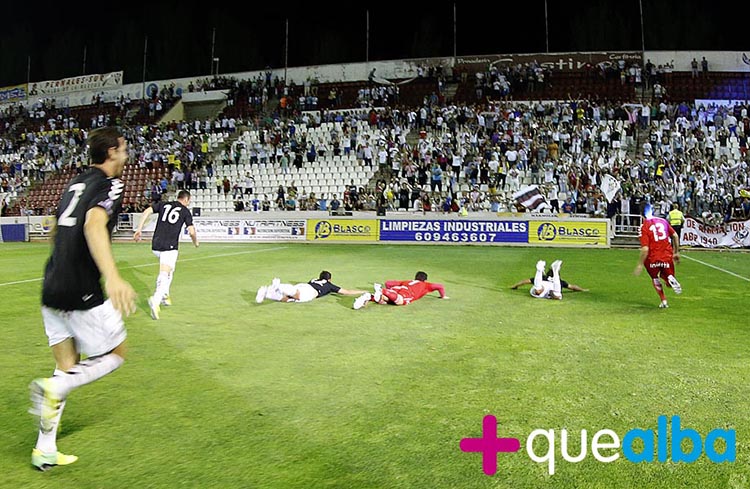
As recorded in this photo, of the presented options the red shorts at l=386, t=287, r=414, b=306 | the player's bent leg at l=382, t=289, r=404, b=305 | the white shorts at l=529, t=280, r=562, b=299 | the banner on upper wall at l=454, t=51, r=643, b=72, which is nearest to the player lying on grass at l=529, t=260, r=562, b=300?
the white shorts at l=529, t=280, r=562, b=299

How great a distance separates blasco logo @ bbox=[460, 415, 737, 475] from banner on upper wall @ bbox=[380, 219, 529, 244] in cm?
2008

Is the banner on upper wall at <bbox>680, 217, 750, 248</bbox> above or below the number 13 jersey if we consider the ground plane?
above

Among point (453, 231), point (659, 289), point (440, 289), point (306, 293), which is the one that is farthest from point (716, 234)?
point (306, 293)

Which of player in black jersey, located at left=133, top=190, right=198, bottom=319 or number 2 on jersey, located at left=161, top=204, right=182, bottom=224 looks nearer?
player in black jersey, located at left=133, top=190, right=198, bottom=319

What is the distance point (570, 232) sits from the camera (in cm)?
2319

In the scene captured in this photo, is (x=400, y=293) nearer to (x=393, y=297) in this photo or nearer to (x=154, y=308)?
(x=393, y=297)

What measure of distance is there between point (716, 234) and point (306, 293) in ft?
65.2

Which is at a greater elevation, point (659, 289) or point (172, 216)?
point (172, 216)

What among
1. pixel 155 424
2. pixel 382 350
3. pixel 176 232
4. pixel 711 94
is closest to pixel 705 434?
pixel 382 350

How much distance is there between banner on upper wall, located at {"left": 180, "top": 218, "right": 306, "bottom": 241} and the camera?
85.5ft

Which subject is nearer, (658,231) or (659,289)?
(659,289)

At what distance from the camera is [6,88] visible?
5366cm

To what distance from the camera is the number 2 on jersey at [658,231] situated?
9.36 meters

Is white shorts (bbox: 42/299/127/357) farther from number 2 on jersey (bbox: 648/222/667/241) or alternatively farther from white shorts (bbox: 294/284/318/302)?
number 2 on jersey (bbox: 648/222/667/241)
